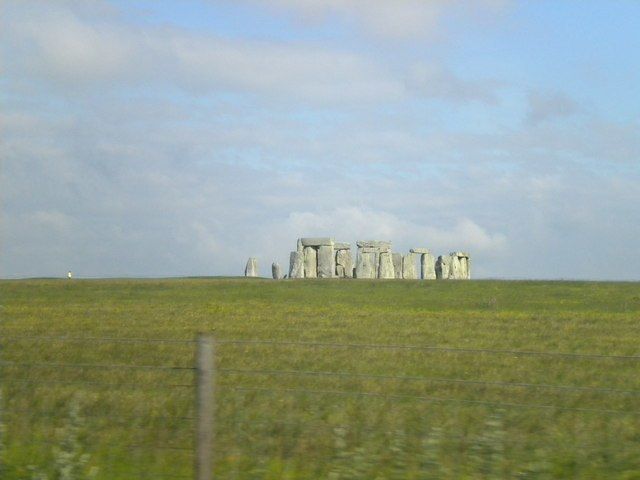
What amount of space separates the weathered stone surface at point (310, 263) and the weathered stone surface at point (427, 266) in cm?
622

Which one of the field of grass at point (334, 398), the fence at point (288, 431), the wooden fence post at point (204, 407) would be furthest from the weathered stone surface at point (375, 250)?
the wooden fence post at point (204, 407)

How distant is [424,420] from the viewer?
7.75 m

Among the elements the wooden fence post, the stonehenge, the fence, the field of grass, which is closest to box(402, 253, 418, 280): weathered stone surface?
the stonehenge

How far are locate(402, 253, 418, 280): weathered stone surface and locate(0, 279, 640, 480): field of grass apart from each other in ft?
71.8

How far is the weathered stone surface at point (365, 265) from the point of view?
4369 cm

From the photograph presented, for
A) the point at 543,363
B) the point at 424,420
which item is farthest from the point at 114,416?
the point at 543,363

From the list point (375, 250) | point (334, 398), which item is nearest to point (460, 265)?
point (375, 250)

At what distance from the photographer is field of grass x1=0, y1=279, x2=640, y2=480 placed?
702 cm

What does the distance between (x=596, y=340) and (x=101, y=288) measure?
818 inches

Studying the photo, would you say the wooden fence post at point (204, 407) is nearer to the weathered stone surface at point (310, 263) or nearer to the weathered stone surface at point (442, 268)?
the weathered stone surface at point (310, 263)

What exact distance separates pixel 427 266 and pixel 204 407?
4080 cm

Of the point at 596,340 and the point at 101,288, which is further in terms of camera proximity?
the point at 101,288

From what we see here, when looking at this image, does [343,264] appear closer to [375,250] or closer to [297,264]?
[375,250]

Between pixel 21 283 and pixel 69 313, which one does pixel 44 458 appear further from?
pixel 21 283
